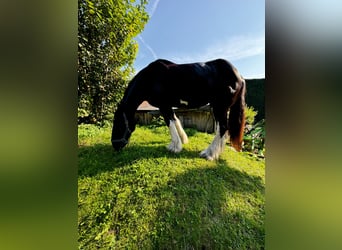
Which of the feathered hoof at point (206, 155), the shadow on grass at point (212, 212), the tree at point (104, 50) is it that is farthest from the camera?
the feathered hoof at point (206, 155)

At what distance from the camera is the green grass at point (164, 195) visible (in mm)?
1625

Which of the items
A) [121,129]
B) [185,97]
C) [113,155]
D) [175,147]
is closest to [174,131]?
[175,147]

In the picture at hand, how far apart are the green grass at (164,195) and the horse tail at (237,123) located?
145 millimetres

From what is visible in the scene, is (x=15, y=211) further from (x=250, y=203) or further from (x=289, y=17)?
(x=289, y=17)

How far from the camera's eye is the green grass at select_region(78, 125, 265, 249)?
1625 millimetres

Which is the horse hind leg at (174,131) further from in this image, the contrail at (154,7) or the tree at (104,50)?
the contrail at (154,7)

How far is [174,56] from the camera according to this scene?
6.15 ft

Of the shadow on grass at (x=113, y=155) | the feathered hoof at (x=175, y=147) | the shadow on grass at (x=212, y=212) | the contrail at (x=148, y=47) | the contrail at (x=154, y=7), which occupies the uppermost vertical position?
the contrail at (x=154, y=7)

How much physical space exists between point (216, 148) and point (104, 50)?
67.9 inches

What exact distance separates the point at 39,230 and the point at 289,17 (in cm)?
214

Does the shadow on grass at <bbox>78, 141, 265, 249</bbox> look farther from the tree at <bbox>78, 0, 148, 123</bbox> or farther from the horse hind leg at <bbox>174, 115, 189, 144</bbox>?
the tree at <bbox>78, 0, 148, 123</bbox>

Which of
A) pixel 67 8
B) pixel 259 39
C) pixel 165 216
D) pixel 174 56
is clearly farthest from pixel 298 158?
pixel 67 8

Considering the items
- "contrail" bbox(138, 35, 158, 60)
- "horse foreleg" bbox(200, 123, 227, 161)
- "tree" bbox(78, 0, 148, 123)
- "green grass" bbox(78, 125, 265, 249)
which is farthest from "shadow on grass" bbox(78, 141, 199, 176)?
"contrail" bbox(138, 35, 158, 60)

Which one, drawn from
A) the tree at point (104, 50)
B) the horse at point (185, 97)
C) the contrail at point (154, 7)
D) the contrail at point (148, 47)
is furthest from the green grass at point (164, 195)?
the contrail at point (154, 7)
